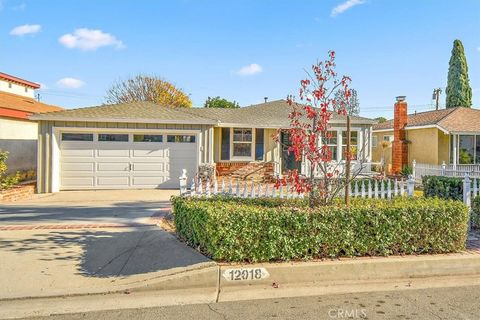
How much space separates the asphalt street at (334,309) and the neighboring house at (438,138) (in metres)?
17.1

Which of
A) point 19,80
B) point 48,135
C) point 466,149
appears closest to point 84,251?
point 48,135

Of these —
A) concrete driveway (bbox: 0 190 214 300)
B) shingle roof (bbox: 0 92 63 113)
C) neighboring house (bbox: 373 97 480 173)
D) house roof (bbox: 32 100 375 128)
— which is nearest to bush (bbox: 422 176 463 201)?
concrete driveway (bbox: 0 190 214 300)

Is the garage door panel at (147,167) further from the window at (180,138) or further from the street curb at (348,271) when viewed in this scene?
the street curb at (348,271)

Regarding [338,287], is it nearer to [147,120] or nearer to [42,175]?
[147,120]

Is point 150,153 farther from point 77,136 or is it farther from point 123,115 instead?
point 77,136

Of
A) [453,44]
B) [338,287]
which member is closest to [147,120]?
[338,287]

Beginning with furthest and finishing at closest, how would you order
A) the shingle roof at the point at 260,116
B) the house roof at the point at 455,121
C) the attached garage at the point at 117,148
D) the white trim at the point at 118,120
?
1. the house roof at the point at 455,121
2. the shingle roof at the point at 260,116
3. the attached garage at the point at 117,148
4. the white trim at the point at 118,120

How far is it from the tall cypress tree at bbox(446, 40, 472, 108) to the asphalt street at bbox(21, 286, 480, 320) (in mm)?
28224

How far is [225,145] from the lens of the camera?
18.0m

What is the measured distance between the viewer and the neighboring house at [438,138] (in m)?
19.9

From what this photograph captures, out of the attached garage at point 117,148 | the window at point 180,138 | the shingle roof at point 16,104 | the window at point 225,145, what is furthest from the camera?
the window at point 225,145

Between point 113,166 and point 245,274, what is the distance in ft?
36.9

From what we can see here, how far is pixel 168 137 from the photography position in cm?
1538

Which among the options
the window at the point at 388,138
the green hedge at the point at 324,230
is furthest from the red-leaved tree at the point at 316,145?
the window at the point at 388,138
